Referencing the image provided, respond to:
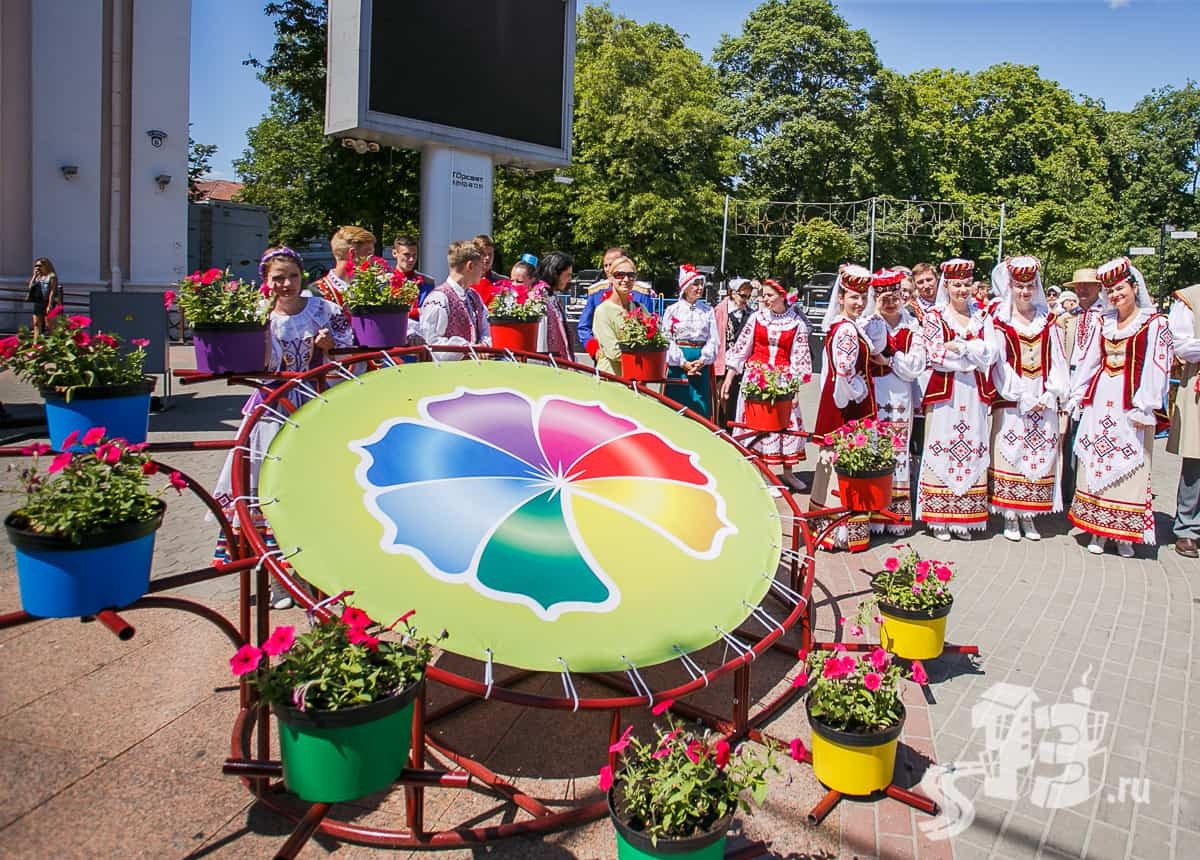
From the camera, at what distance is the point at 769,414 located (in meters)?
5.33

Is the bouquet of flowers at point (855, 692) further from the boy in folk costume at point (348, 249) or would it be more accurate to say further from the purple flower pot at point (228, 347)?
the boy in folk costume at point (348, 249)

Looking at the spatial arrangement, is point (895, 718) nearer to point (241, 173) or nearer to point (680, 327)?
point (680, 327)

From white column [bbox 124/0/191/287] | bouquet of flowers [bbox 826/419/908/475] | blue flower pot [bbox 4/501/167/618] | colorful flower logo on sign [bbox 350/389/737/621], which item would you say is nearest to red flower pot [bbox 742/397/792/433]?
bouquet of flowers [bbox 826/419/908/475]

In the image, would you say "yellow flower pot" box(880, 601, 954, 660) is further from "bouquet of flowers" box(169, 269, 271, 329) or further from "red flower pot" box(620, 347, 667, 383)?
"bouquet of flowers" box(169, 269, 271, 329)

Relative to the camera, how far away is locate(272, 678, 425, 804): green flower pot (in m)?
2.14

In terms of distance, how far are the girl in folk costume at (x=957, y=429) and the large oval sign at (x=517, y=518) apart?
3.16 m

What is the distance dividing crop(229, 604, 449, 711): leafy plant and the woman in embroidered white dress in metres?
2.15

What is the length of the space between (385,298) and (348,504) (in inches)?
60.4

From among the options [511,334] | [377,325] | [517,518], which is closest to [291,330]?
[377,325]

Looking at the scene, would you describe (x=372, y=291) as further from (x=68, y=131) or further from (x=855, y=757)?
(x=68, y=131)

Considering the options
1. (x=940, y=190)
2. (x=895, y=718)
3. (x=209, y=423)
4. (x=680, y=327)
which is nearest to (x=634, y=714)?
(x=895, y=718)

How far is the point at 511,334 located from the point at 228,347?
5.73 feet

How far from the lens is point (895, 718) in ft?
10.6

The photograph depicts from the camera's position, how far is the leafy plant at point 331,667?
218 cm
